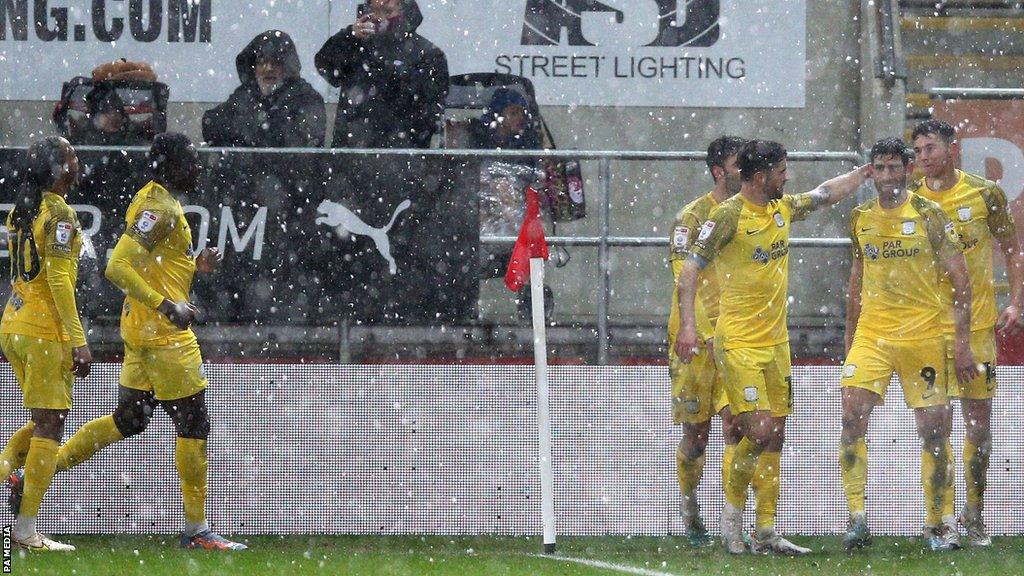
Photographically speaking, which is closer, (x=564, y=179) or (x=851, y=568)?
(x=851, y=568)

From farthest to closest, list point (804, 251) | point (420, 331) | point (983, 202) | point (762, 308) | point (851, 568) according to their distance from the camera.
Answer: point (804, 251) < point (420, 331) < point (983, 202) < point (762, 308) < point (851, 568)

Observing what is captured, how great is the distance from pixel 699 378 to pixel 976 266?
1.62 metres

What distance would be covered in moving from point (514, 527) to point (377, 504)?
2.44ft

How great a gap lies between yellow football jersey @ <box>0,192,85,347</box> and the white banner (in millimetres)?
5206

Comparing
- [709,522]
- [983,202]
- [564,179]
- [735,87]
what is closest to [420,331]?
[564,179]

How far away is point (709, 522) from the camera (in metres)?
9.15

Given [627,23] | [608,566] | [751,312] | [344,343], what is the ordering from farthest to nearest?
[627,23]
[344,343]
[751,312]
[608,566]

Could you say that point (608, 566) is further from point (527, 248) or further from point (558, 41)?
point (558, 41)

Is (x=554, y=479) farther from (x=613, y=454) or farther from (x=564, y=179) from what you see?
(x=564, y=179)

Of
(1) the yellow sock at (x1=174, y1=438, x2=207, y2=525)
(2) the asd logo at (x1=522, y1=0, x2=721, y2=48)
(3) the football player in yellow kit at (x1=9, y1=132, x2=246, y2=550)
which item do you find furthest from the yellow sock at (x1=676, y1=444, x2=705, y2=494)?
(2) the asd logo at (x1=522, y1=0, x2=721, y2=48)

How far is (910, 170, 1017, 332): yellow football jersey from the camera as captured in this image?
8.91 meters

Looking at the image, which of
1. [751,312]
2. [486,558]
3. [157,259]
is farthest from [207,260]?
[751,312]

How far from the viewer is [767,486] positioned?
27.5 ft

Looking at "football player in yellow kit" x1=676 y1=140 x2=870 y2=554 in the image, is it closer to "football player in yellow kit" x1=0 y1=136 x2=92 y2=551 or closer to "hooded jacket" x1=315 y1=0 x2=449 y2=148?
"football player in yellow kit" x1=0 y1=136 x2=92 y2=551
